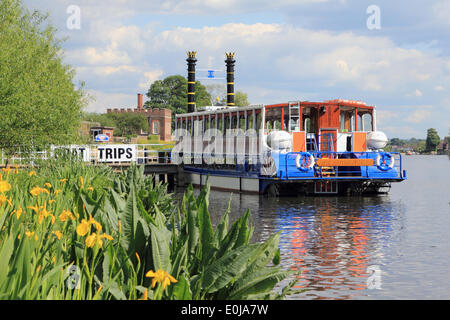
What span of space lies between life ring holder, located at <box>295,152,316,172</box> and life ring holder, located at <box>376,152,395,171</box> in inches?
147

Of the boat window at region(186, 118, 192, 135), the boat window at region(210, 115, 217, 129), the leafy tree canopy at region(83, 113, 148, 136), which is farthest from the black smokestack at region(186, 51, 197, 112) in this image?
the leafy tree canopy at region(83, 113, 148, 136)

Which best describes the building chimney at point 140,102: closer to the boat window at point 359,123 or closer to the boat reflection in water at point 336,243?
the boat window at point 359,123

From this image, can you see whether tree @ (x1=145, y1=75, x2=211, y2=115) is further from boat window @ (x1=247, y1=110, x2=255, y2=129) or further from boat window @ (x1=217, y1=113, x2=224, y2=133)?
boat window @ (x1=247, y1=110, x2=255, y2=129)

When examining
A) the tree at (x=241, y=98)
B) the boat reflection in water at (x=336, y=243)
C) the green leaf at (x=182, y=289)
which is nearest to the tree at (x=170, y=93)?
the tree at (x=241, y=98)

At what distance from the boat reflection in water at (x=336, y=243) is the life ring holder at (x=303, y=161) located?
1.92 meters

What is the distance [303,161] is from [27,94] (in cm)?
1314

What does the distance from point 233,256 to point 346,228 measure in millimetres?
14848

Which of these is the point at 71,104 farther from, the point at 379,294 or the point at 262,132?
the point at 379,294

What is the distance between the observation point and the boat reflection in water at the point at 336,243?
35.7 ft

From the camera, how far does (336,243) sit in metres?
15.9

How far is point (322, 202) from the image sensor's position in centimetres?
2744

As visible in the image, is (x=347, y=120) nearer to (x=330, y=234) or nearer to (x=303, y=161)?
(x=303, y=161)

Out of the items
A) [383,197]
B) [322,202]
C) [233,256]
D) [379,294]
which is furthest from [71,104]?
[233,256]

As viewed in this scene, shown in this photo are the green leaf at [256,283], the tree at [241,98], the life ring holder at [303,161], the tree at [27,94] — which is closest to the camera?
the green leaf at [256,283]
